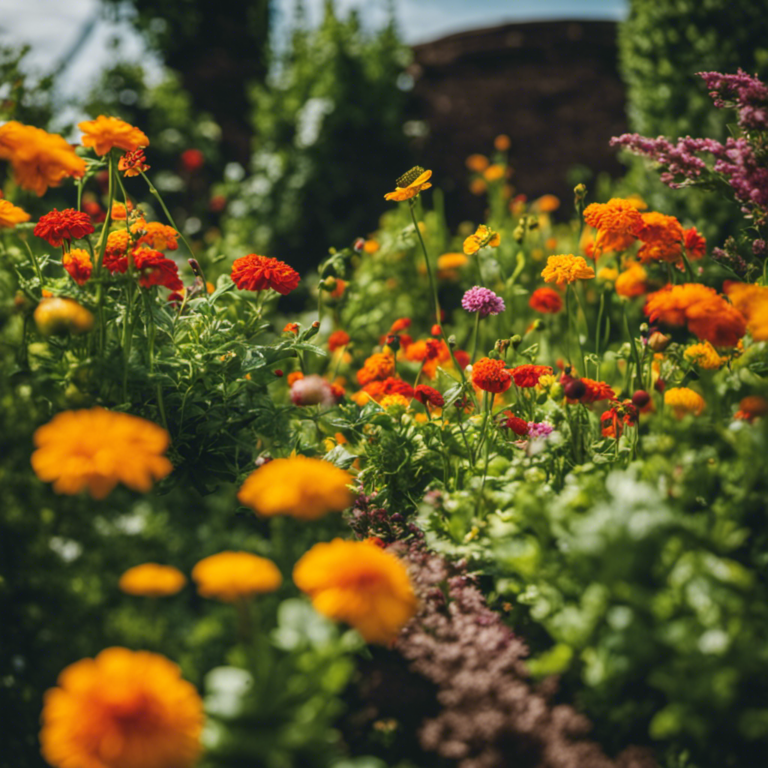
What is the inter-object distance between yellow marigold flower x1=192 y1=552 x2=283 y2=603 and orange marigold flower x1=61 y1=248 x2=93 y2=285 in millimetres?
852

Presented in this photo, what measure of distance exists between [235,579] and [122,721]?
0.19m

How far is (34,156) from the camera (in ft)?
4.05

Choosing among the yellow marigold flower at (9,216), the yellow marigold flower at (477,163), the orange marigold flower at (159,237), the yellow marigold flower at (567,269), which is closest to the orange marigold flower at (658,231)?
the yellow marigold flower at (567,269)

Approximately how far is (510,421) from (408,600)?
649mm

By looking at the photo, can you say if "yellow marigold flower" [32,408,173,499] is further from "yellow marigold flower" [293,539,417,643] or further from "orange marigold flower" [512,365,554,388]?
"orange marigold flower" [512,365,554,388]

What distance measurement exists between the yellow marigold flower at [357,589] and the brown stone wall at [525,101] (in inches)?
176

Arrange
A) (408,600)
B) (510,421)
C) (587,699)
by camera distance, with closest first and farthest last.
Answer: (408,600) < (587,699) < (510,421)

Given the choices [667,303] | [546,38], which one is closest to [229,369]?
[667,303]

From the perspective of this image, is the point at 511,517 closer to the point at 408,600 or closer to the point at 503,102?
the point at 408,600

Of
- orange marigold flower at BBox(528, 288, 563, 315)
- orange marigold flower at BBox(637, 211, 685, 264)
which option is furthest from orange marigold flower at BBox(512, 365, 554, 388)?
orange marigold flower at BBox(528, 288, 563, 315)

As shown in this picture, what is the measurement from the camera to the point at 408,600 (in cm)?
89

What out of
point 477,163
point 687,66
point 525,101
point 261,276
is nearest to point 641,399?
point 261,276

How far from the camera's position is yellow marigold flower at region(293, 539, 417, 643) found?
0.82 meters

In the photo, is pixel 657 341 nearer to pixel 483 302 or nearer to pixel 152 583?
pixel 483 302
